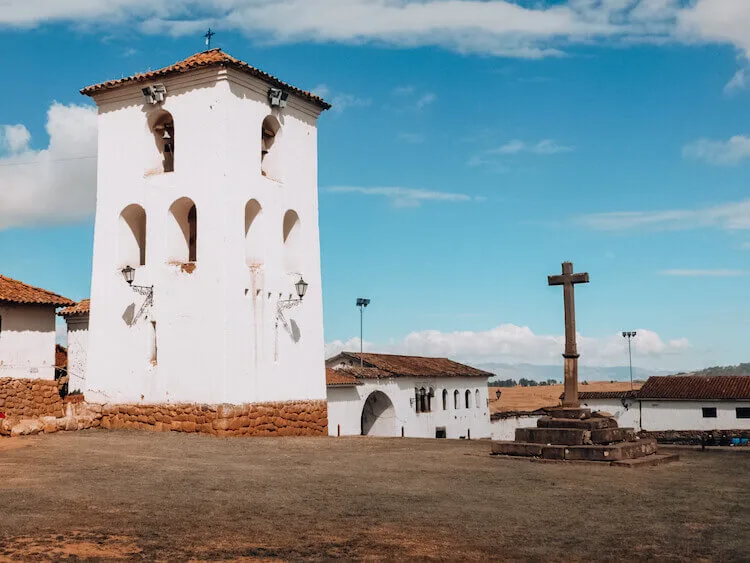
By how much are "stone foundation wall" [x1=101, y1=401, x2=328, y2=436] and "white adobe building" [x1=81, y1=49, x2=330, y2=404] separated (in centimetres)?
25

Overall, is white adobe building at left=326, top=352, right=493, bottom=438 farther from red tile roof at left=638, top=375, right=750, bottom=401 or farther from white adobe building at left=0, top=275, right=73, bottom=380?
white adobe building at left=0, top=275, right=73, bottom=380

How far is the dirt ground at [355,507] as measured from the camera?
6.44 m

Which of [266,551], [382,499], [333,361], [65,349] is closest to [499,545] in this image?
[266,551]

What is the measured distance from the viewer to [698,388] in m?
43.0

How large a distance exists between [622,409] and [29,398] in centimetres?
3339

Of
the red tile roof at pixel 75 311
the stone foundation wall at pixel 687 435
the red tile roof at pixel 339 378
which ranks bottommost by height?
the stone foundation wall at pixel 687 435

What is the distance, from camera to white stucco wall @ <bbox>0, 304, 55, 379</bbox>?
22312 mm

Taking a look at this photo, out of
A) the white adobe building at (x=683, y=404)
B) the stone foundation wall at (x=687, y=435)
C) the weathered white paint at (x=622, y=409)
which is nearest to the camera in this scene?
the stone foundation wall at (x=687, y=435)

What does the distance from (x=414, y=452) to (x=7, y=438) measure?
847 centimetres

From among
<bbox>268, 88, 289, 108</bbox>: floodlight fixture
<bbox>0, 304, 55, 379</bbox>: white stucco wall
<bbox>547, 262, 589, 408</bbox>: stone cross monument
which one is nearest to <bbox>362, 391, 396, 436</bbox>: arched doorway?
<bbox>0, 304, 55, 379</bbox>: white stucco wall

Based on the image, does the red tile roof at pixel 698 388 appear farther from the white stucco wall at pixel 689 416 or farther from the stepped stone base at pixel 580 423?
the stepped stone base at pixel 580 423

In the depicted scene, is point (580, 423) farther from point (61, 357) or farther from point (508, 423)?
point (508, 423)

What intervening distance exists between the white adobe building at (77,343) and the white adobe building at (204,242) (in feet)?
28.0

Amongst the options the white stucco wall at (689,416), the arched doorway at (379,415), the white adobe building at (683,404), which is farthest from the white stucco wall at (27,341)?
the white stucco wall at (689,416)
